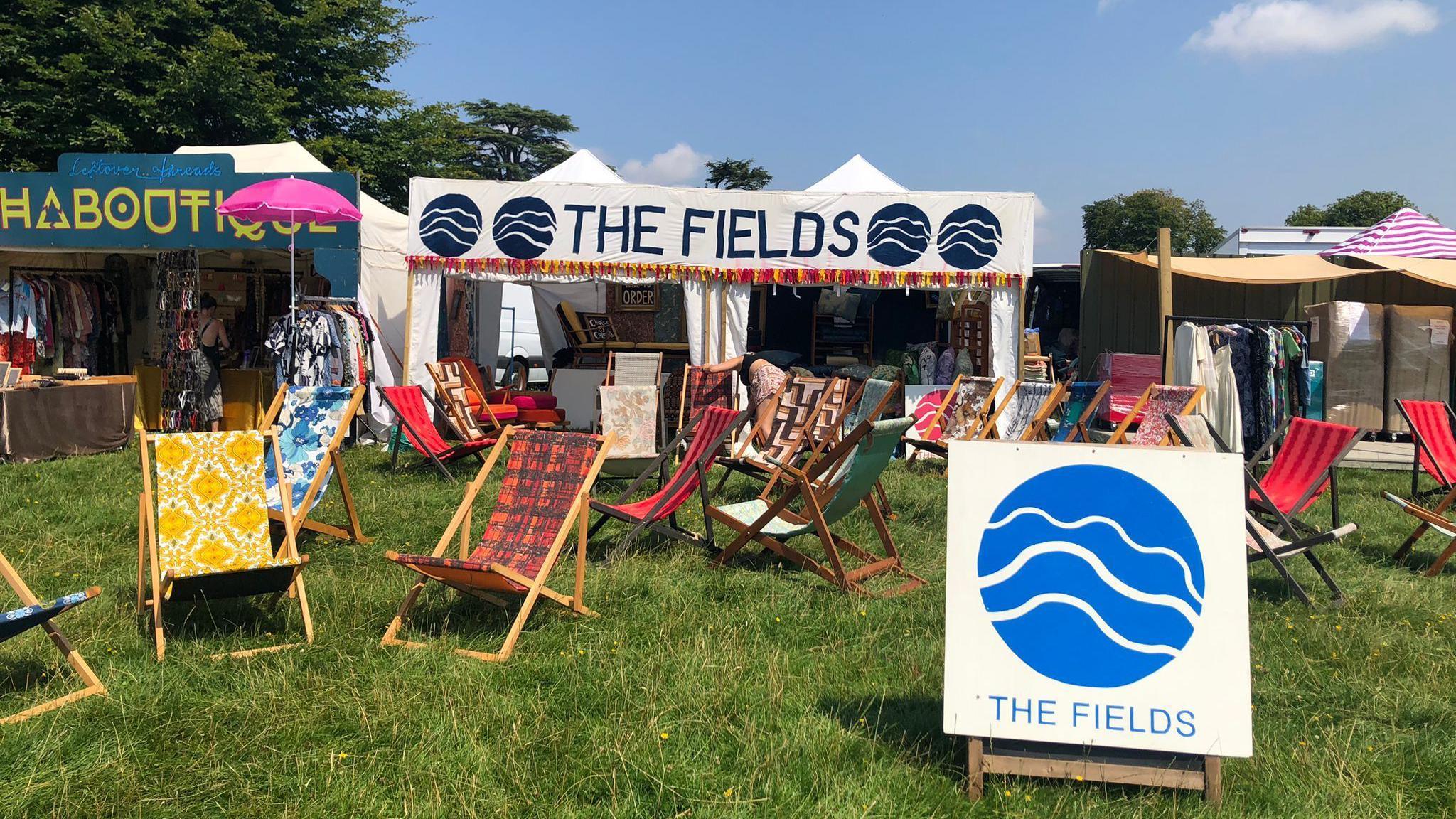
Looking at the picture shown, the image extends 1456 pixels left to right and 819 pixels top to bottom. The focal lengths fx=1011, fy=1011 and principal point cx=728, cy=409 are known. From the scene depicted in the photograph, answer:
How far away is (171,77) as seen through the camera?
21.0 metres

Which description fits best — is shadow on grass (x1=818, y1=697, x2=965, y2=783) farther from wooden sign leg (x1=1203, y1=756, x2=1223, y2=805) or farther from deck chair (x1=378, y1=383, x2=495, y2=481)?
deck chair (x1=378, y1=383, x2=495, y2=481)

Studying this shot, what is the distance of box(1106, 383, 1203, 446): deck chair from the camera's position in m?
6.77

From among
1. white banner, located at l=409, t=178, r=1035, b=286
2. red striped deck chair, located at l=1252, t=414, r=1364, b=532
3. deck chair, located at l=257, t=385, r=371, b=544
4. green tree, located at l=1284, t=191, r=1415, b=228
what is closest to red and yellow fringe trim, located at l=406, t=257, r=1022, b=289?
white banner, located at l=409, t=178, r=1035, b=286

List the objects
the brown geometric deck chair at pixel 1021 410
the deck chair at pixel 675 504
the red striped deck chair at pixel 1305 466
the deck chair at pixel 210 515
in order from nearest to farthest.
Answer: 1. the deck chair at pixel 210 515
2. the deck chair at pixel 675 504
3. the red striped deck chair at pixel 1305 466
4. the brown geometric deck chair at pixel 1021 410

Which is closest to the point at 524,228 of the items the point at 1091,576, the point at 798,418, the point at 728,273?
the point at 728,273

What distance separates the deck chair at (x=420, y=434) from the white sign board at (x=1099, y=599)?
569cm

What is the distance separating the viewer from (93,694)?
338 centimetres

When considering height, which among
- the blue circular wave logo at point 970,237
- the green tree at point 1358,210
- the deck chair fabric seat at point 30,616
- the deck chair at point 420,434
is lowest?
the deck chair fabric seat at point 30,616

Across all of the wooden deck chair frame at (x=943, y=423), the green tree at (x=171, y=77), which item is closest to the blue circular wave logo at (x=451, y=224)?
the wooden deck chair frame at (x=943, y=423)

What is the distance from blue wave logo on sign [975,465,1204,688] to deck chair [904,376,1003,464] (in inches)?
223

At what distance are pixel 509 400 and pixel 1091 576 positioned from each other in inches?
345

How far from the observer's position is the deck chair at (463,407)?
8.99 m

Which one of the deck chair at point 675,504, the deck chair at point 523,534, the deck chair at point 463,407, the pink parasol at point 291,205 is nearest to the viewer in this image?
the deck chair at point 523,534

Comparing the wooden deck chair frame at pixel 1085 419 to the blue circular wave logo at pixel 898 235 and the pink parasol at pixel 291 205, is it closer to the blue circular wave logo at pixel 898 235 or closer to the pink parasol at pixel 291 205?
the blue circular wave logo at pixel 898 235
